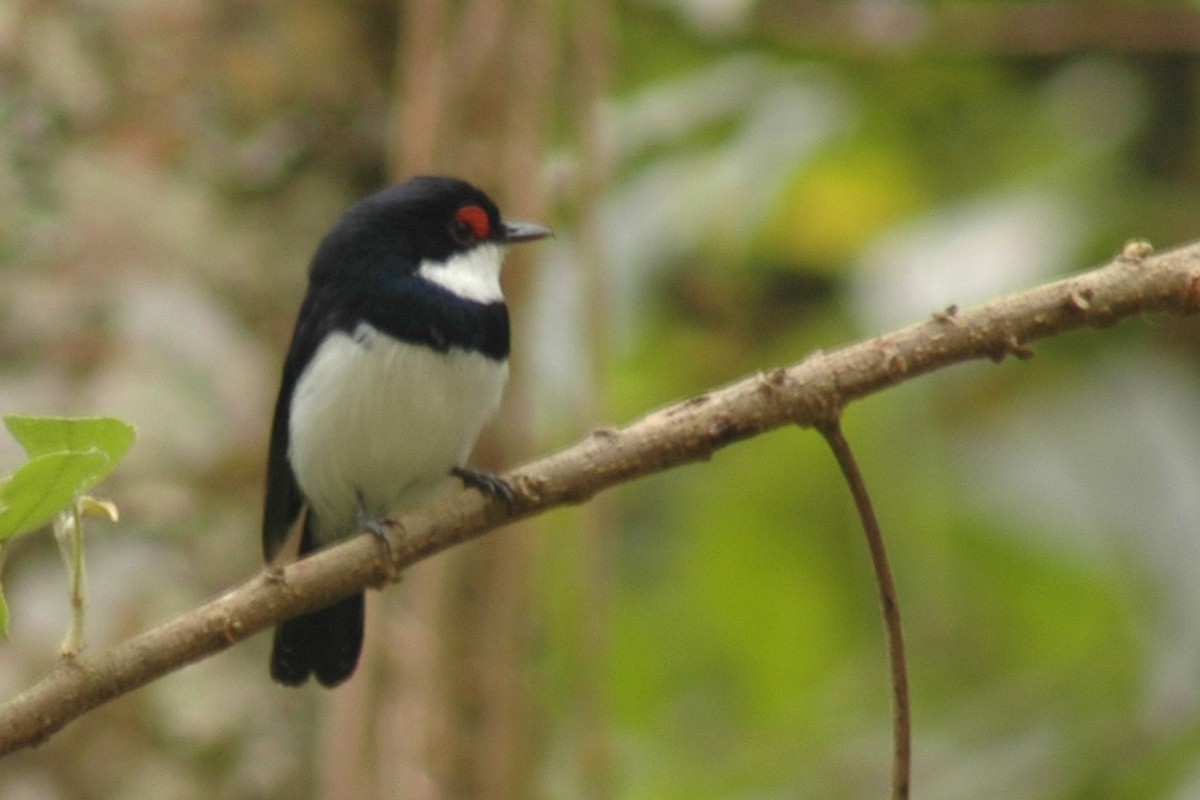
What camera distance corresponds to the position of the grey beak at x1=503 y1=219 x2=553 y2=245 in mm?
A: 3354

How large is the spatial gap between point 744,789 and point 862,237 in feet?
4.77

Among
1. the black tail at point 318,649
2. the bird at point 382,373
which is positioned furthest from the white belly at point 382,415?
the black tail at point 318,649

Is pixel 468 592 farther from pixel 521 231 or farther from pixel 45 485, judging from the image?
pixel 45 485

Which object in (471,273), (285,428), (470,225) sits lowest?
(285,428)

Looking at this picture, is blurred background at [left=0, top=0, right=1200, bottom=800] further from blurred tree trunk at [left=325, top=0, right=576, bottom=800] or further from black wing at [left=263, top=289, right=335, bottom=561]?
black wing at [left=263, top=289, right=335, bottom=561]

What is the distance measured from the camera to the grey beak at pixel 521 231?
3354mm

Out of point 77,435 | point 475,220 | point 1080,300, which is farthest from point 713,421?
point 475,220

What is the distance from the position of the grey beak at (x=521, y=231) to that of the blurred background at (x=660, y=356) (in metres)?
0.10

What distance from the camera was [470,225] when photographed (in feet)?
11.2

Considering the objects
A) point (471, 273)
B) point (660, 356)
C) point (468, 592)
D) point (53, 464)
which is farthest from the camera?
point (660, 356)

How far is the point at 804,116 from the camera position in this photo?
4492 mm

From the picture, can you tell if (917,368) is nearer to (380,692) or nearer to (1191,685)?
(380,692)

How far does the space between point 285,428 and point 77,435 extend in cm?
171

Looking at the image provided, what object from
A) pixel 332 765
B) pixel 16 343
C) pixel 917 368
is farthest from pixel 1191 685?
pixel 16 343
